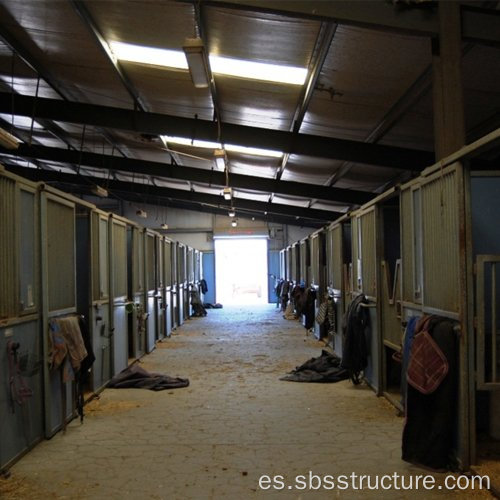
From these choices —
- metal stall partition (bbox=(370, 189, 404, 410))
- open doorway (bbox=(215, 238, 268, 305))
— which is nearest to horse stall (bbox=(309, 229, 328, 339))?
metal stall partition (bbox=(370, 189, 404, 410))

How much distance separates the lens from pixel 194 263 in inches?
636

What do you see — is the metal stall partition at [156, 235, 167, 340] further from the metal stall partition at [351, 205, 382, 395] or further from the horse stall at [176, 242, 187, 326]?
the metal stall partition at [351, 205, 382, 395]

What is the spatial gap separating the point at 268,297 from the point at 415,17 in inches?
628

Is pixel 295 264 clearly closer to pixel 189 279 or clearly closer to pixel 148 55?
pixel 189 279

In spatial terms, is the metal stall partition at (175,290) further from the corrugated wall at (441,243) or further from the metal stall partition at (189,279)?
the corrugated wall at (441,243)

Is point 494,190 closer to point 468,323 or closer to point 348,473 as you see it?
point 468,323

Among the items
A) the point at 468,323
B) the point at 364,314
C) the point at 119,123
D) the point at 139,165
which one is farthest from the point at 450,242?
the point at 139,165

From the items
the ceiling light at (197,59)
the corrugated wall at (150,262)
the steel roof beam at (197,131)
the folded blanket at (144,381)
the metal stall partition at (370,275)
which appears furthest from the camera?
the corrugated wall at (150,262)

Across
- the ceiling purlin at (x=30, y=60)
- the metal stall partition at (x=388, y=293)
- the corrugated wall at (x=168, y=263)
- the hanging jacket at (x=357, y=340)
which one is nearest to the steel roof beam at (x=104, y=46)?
the ceiling purlin at (x=30, y=60)

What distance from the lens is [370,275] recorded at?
17.2 feet

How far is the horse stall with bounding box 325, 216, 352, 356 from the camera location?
6.66 metres

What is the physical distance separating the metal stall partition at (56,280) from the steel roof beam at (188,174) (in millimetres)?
5707

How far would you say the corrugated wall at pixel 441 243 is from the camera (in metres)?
3.07

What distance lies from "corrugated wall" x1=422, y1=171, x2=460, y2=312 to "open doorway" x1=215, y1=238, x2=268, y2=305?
15681mm
